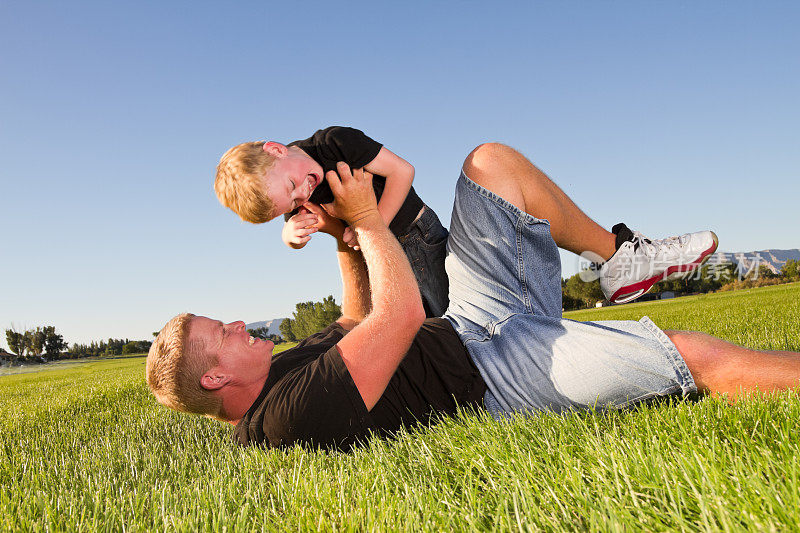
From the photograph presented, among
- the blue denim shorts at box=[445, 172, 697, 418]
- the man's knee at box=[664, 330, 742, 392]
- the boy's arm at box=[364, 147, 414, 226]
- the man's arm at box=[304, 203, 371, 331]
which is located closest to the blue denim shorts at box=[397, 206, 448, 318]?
the boy's arm at box=[364, 147, 414, 226]

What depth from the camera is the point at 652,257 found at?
338cm

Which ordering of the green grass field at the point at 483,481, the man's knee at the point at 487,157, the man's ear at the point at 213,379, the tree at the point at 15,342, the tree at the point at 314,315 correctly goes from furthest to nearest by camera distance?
the tree at the point at 15,342
the tree at the point at 314,315
the man's knee at the point at 487,157
the man's ear at the point at 213,379
the green grass field at the point at 483,481

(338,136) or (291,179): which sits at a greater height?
(338,136)

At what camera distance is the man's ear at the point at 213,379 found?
2631 millimetres

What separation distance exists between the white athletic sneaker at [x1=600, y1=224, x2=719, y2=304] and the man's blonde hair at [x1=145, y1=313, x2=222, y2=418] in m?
2.67

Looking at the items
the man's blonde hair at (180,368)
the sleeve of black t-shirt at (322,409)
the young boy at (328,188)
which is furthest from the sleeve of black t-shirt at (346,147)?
the sleeve of black t-shirt at (322,409)

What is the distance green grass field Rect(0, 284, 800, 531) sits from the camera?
127cm

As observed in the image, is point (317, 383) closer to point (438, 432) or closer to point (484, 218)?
point (438, 432)

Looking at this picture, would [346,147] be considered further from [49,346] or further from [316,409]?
[49,346]

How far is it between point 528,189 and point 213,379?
2.10 metres

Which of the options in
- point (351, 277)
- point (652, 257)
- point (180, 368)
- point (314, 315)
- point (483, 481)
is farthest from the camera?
point (314, 315)

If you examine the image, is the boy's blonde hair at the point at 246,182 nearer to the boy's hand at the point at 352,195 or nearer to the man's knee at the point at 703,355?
the boy's hand at the point at 352,195

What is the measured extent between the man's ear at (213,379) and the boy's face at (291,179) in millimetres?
1314

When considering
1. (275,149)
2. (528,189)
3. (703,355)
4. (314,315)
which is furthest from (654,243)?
(314,315)
